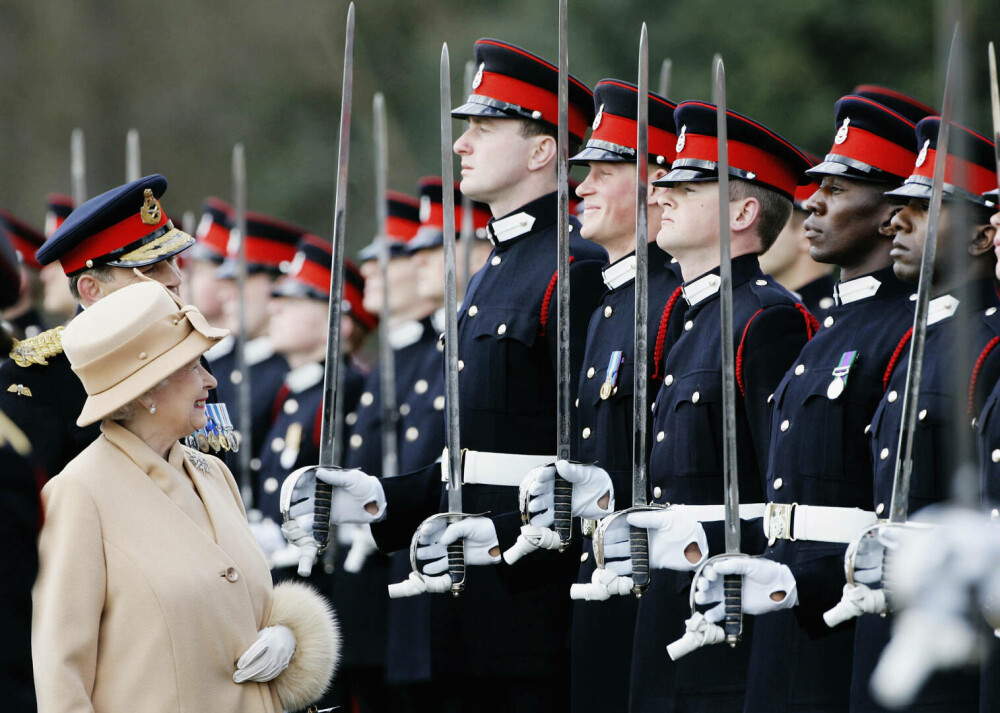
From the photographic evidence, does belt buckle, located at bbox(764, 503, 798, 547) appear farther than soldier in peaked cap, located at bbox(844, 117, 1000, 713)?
Yes

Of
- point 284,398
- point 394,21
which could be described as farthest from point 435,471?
point 394,21

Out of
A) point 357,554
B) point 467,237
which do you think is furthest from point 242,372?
point 467,237

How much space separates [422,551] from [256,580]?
0.88 metres

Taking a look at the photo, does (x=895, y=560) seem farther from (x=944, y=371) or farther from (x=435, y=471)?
(x=435, y=471)

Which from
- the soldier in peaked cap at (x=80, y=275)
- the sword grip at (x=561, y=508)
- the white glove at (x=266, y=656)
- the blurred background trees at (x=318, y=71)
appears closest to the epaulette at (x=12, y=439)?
the white glove at (x=266, y=656)

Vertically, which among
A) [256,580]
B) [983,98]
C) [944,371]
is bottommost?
[256,580]

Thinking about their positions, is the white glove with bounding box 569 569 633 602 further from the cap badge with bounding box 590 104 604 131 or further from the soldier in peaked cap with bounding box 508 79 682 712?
the cap badge with bounding box 590 104 604 131

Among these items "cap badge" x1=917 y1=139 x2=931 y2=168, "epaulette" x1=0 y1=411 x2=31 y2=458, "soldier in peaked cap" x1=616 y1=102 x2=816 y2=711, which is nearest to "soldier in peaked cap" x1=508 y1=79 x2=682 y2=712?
"soldier in peaked cap" x1=616 y1=102 x2=816 y2=711

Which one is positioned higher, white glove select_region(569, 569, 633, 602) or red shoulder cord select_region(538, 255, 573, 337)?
red shoulder cord select_region(538, 255, 573, 337)

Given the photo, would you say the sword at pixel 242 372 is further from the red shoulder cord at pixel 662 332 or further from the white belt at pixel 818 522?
the white belt at pixel 818 522

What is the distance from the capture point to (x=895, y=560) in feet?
11.7

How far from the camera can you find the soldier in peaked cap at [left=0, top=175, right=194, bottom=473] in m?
4.59

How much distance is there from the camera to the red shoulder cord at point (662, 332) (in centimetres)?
510

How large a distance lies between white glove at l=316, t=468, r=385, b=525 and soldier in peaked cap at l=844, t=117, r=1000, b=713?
1.44 m
